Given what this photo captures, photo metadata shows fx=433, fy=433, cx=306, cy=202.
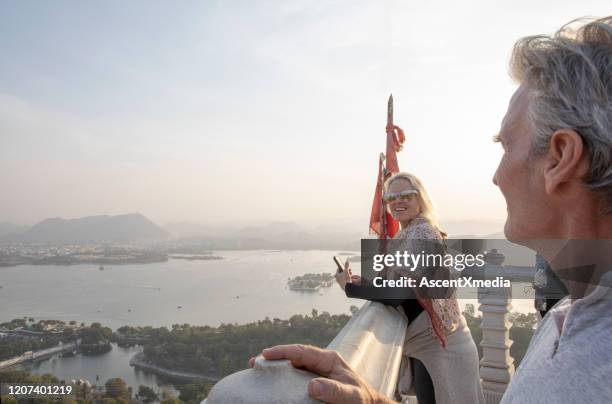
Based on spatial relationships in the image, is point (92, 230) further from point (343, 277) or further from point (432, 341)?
point (432, 341)

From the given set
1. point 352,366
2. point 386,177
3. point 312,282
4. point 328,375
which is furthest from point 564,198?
point 312,282

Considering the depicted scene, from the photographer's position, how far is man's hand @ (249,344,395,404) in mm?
807

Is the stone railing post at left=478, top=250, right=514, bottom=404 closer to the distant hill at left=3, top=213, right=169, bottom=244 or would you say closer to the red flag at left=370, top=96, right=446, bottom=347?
the red flag at left=370, top=96, right=446, bottom=347

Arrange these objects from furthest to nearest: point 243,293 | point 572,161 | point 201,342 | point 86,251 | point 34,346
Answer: point 86,251 < point 243,293 < point 201,342 < point 34,346 < point 572,161

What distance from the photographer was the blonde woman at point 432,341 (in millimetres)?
2582

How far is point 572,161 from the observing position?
2.47 feet

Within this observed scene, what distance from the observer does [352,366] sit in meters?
1.22

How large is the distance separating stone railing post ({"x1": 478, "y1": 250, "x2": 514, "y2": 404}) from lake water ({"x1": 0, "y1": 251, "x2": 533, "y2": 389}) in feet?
0.74

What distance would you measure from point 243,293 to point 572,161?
17489 millimetres

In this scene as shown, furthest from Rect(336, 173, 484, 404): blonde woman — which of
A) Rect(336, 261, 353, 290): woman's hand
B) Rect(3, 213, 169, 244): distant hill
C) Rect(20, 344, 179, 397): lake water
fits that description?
Rect(3, 213, 169, 244): distant hill

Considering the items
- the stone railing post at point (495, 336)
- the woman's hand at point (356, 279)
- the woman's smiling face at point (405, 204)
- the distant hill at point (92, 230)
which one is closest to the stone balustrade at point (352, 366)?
the stone railing post at point (495, 336)

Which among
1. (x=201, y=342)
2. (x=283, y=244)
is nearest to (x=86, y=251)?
(x=283, y=244)

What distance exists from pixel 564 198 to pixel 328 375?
603 mm

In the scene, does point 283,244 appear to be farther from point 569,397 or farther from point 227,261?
point 569,397
